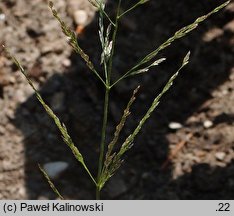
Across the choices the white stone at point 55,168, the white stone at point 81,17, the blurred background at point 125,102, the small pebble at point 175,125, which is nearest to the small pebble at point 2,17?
the blurred background at point 125,102

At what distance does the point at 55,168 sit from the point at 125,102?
71cm

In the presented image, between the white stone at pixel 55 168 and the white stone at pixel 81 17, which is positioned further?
the white stone at pixel 81 17

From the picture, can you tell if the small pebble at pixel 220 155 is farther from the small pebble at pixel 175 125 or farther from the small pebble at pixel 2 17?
the small pebble at pixel 2 17

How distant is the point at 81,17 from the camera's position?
13.8 ft

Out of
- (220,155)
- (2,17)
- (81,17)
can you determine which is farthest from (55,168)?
(2,17)

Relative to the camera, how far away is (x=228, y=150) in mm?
3367

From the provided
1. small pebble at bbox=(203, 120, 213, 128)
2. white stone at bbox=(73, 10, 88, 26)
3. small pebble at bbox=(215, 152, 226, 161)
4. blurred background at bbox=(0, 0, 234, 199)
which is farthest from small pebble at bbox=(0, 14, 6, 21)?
small pebble at bbox=(215, 152, 226, 161)

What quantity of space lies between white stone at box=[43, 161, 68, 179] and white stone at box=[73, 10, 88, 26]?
4.24 ft

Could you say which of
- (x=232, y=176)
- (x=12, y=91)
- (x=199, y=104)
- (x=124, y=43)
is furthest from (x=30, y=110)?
(x=232, y=176)

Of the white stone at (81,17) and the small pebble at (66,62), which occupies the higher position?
the white stone at (81,17)

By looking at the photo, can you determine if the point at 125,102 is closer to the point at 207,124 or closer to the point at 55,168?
the point at 207,124

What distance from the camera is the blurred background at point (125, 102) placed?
10.8ft

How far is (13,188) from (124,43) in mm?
1414
